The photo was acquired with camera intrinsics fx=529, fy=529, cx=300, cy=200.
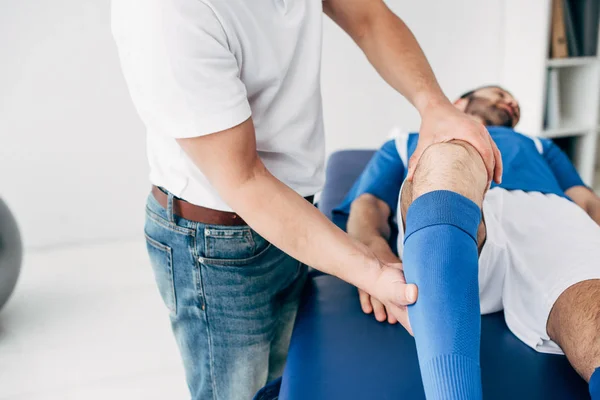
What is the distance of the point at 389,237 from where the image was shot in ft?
4.64

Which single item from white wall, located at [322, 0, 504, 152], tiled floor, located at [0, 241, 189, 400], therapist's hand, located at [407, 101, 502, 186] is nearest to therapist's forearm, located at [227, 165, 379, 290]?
therapist's hand, located at [407, 101, 502, 186]

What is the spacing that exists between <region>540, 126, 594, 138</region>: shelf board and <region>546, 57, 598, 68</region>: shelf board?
36cm

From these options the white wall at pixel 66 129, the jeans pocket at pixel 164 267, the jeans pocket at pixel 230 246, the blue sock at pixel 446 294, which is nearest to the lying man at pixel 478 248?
the blue sock at pixel 446 294

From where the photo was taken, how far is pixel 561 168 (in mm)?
1622

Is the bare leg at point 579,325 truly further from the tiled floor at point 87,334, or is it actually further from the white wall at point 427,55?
the white wall at point 427,55

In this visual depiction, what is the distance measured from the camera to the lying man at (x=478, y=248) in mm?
678

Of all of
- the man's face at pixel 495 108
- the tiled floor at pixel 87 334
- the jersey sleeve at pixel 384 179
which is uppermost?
the man's face at pixel 495 108

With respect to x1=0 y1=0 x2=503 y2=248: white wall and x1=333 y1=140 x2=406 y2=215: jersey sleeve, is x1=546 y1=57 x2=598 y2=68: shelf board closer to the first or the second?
x1=0 y1=0 x2=503 y2=248: white wall

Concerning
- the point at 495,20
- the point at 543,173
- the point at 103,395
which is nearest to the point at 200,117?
the point at 543,173

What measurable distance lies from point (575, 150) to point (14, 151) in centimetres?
316

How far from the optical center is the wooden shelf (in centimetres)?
301

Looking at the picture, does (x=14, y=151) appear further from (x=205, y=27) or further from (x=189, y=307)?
(x=205, y=27)

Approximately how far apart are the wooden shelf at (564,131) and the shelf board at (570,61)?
0.36 meters

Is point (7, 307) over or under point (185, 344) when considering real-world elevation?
under
